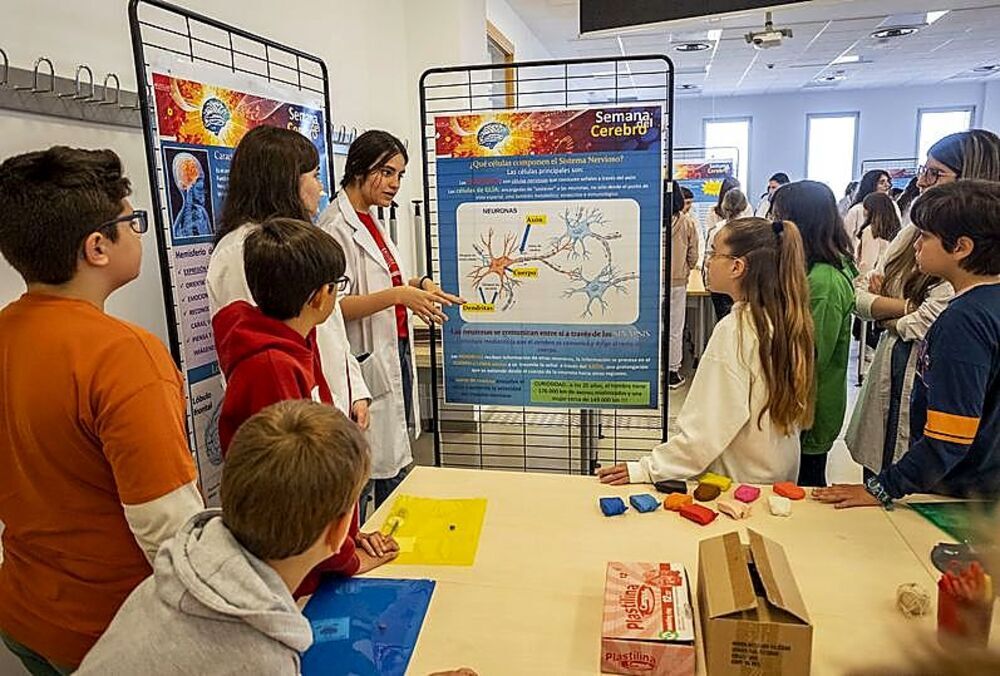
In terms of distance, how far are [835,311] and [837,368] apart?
0.17 m

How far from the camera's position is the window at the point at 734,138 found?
12773mm

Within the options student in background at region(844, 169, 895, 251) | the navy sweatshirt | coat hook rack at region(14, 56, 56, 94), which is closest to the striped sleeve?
the navy sweatshirt

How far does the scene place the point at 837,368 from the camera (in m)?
2.12

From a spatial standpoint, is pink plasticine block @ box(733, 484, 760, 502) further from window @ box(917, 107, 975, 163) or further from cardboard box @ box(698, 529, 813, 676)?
window @ box(917, 107, 975, 163)

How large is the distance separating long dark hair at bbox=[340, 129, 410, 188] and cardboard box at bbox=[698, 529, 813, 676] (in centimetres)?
165

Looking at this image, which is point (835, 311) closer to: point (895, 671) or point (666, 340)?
point (666, 340)

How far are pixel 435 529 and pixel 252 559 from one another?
0.66 m

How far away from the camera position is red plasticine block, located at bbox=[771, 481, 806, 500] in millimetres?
1588

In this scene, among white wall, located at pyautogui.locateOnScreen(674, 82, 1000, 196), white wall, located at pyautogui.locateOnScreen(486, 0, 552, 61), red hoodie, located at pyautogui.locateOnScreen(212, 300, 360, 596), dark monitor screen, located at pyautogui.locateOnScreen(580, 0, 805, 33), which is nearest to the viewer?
red hoodie, located at pyautogui.locateOnScreen(212, 300, 360, 596)

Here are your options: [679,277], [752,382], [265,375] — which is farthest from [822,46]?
[265,375]

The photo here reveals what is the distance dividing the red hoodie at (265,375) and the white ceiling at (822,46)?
3618 millimetres

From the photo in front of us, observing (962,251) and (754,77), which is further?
(754,77)

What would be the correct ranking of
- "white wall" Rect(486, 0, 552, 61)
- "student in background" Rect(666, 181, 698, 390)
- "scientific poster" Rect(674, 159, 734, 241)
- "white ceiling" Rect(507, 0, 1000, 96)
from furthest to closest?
"scientific poster" Rect(674, 159, 734, 241) → "white ceiling" Rect(507, 0, 1000, 96) → "white wall" Rect(486, 0, 552, 61) → "student in background" Rect(666, 181, 698, 390)

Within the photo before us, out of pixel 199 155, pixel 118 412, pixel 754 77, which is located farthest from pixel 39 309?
pixel 754 77
